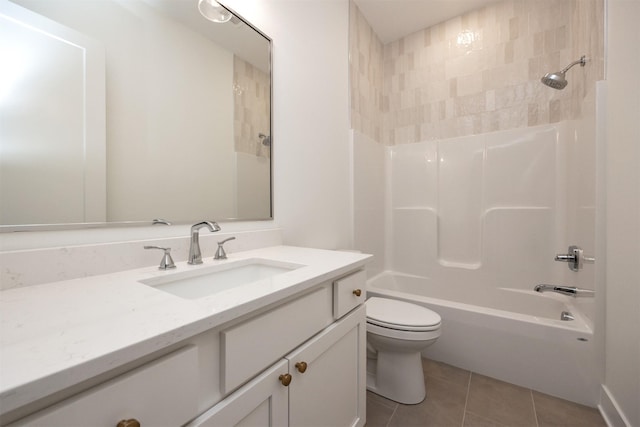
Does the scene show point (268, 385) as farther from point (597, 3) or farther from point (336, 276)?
point (597, 3)

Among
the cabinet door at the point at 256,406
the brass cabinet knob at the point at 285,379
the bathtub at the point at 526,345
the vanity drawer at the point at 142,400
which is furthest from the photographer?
the bathtub at the point at 526,345

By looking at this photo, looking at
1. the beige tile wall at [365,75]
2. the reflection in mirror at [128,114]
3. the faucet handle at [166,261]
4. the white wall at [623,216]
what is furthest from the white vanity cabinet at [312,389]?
the beige tile wall at [365,75]

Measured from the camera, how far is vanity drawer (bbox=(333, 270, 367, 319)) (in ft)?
2.91

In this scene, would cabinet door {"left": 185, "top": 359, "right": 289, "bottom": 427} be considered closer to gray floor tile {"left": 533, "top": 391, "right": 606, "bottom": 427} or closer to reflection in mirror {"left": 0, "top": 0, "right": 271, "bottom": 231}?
reflection in mirror {"left": 0, "top": 0, "right": 271, "bottom": 231}

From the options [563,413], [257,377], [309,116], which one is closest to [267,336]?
[257,377]

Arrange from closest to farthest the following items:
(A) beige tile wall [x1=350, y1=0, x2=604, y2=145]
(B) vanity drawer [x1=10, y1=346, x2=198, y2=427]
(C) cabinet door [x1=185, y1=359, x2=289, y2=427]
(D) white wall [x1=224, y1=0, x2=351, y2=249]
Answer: (B) vanity drawer [x1=10, y1=346, x2=198, y2=427], (C) cabinet door [x1=185, y1=359, x2=289, y2=427], (D) white wall [x1=224, y1=0, x2=351, y2=249], (A) beige tile wall [x1=350, y1=0, x2=604, y2=145]

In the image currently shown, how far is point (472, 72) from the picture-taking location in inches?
86.8

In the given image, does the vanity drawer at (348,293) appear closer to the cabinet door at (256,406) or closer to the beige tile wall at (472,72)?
the cabinet door at (256,406)

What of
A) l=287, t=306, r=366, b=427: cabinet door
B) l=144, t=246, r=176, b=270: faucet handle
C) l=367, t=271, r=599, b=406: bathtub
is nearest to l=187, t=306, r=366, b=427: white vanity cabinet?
l=287, t=306, r=366, b=427: cabinet door

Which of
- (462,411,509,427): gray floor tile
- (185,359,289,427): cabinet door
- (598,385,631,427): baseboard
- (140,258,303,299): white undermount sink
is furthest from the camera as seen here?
(462,411,509,427): gray floor tile

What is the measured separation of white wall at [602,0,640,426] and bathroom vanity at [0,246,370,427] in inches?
43.5

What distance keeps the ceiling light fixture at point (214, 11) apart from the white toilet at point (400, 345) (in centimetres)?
159

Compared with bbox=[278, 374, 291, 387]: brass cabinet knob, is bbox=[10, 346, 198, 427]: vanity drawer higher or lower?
higher

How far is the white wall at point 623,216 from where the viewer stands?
1028 mm
